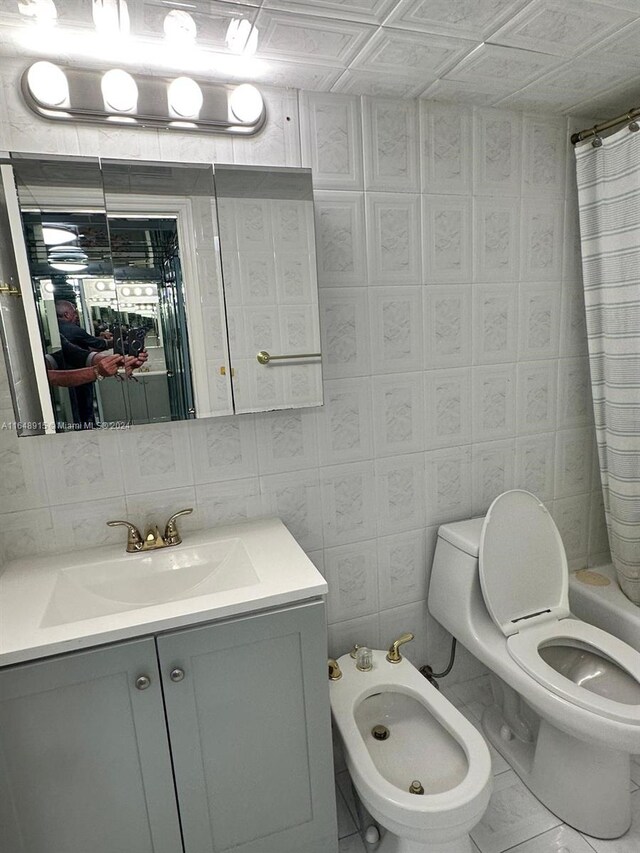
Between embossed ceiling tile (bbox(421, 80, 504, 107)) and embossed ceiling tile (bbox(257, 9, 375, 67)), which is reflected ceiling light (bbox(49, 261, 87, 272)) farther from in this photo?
embossed ceiling tile (bbox(421, 80, 504, 107))

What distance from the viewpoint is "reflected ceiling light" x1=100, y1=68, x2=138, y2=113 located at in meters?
1.21

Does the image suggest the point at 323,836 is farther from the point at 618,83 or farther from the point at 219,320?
the point at 618,83

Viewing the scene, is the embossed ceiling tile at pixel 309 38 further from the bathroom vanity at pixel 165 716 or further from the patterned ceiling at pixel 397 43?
the bathroom vanity at pixel 165 716

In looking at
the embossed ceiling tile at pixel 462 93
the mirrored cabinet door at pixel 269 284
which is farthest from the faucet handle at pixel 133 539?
the embossed ceiling tile at pixel 462 93

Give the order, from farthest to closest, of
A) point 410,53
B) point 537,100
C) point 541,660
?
point 537,100 < point 541,660 < point 410,53

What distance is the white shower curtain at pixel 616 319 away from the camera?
159 cm

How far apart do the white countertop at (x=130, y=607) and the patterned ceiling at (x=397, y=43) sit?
1205 mm

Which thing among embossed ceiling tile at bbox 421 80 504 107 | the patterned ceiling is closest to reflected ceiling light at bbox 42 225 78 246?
the patterned ceiling

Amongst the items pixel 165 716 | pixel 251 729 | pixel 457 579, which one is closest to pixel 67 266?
pixel 165 716

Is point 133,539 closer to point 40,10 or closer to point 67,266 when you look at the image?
point 67,266

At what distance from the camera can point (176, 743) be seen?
1.11 metres

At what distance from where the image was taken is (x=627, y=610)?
1716 millimetres

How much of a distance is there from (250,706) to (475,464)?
1.08 metres

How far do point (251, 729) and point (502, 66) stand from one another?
5.78ft
